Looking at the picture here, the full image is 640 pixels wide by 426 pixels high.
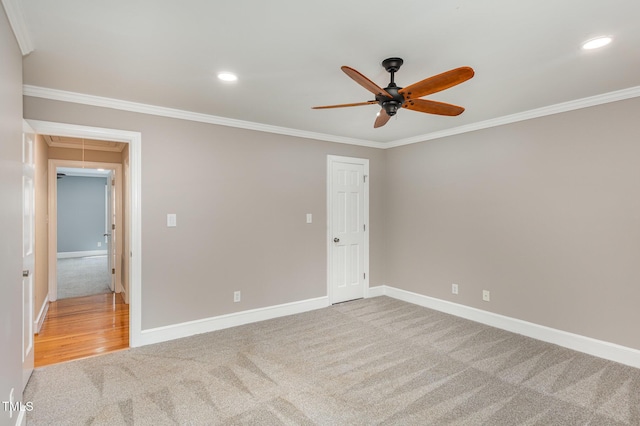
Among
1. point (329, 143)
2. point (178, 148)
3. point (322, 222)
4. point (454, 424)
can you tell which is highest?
point (329, 143)

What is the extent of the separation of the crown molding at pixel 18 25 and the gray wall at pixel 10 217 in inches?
2.0

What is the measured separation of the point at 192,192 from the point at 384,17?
8.82 feet

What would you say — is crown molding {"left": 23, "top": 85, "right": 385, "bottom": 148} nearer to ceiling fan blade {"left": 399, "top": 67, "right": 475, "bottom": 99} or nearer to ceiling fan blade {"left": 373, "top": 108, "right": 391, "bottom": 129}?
ceiling fan blade {"left": 373, "top": 108, "right": 391, "bottom": 129}

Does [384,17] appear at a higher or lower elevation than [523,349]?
higher

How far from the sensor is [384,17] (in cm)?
180

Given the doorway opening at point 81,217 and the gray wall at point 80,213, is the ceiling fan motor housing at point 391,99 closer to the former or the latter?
the doorway opening at point 81,217

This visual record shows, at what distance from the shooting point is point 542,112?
3.41 m

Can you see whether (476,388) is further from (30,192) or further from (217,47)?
(30,192)

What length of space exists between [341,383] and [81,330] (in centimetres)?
322

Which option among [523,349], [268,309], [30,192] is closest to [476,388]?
[523,349]

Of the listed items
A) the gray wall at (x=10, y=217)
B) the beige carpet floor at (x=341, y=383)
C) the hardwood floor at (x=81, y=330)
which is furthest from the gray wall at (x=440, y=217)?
the gray wall at (x=10, y=217)

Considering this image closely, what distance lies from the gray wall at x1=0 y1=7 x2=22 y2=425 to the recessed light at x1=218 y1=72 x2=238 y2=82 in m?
1.22

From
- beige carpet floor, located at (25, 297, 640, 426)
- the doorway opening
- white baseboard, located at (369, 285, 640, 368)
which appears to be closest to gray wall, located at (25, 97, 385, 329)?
beige carpet floor, located at (25, 297, 640, 426)

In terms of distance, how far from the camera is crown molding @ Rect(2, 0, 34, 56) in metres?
1.67
